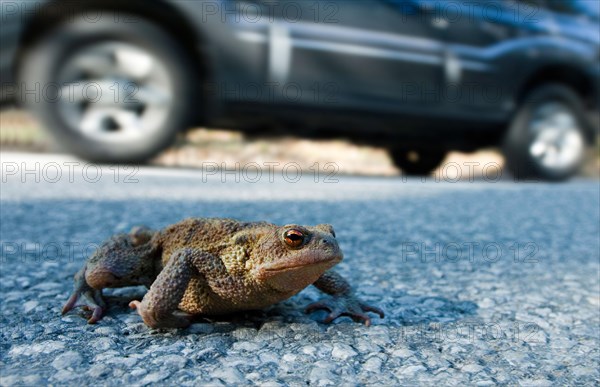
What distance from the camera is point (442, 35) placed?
589 cm

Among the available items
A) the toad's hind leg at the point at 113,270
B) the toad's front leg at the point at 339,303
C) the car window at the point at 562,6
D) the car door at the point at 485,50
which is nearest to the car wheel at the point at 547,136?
the car door at the point at 485,50

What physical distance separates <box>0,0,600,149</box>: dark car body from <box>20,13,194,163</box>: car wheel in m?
0.18

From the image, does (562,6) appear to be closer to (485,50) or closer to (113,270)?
(485,50)

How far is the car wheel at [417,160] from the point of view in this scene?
311 inches

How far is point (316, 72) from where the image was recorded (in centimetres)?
545

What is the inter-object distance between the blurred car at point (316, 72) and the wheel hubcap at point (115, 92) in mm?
11

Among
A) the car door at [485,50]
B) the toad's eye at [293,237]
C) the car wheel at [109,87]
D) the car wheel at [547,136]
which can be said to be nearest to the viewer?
the toad's eye at [293,237]

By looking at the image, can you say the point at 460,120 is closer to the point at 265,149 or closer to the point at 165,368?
the point at 265,149

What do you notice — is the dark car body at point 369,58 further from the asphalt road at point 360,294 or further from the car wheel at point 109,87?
the asphalt road at point 360,294

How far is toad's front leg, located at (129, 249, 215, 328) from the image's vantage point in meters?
1.58

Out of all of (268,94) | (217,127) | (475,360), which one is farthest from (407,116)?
(475,360)

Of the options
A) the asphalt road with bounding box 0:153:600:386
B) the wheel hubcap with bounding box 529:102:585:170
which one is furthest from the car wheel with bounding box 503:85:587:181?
the asphalt road with bounding box 0:153:600:386

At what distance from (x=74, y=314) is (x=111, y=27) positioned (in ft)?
11.9

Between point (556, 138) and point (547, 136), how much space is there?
152mm
